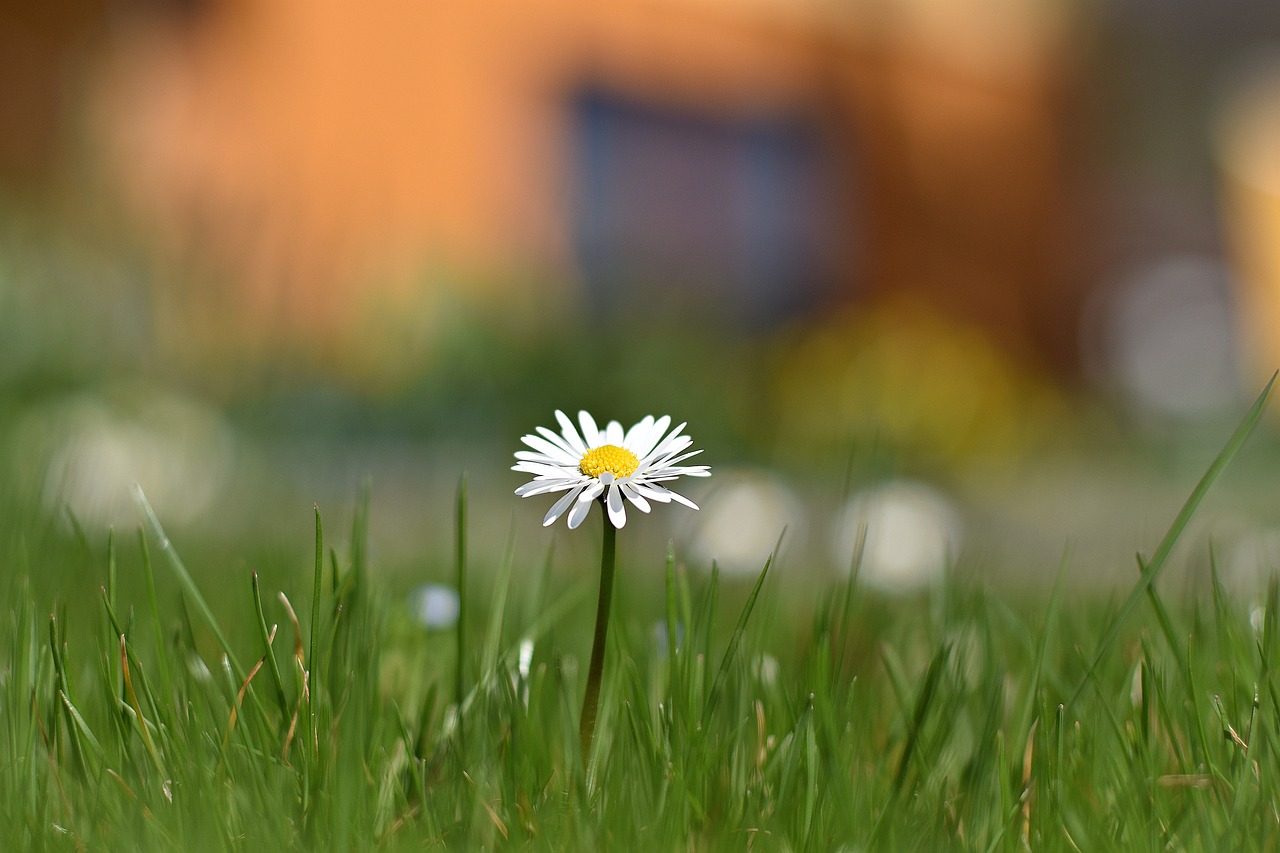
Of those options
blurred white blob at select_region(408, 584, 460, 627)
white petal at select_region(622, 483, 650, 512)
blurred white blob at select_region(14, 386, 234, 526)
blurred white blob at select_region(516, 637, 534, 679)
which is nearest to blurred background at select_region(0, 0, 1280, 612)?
blurred white blob at select_region(14, 386, 234, 526)

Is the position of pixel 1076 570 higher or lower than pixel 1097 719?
lower

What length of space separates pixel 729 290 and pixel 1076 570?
603cm

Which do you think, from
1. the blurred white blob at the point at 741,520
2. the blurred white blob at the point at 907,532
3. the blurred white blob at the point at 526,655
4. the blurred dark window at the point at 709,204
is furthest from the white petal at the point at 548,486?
the blurred dark window at the point at 709,204

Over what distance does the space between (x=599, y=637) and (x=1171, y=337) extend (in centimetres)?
1043

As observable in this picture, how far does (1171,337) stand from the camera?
1016 centimetres

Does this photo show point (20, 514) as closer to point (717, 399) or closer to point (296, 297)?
point (717, 399)

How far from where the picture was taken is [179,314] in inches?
181

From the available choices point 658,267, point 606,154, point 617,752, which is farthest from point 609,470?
point 606,154

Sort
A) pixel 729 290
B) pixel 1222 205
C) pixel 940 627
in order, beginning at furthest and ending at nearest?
pixel 1222 205 < pixel 729 290 < pixel 940 627

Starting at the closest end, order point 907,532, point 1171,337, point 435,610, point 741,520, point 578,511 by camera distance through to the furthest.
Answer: point 578,511, point 435,610, point 741,520, point 907,532, point 1171,337

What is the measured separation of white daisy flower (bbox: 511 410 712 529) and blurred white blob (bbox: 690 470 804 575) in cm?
185

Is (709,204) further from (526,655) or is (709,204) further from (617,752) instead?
(617,752)

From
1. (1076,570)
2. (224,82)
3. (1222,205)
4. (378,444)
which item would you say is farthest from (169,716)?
(1222,205)

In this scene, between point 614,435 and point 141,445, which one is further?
point 141,445
